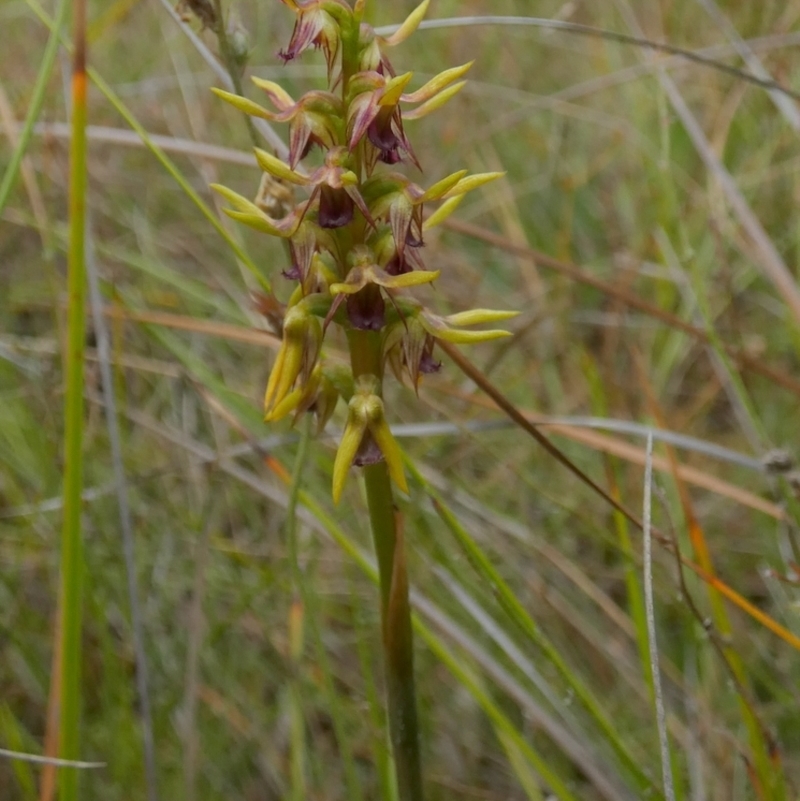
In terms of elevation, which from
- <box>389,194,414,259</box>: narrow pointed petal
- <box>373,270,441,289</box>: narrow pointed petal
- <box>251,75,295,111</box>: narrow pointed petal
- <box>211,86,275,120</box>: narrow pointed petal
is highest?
<box>251,75,295,111</box>: narrow pointed petal

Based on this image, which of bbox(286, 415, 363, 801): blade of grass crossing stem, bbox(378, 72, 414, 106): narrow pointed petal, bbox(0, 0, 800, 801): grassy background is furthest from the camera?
bbox(0, 0, 800, 801): grassy background

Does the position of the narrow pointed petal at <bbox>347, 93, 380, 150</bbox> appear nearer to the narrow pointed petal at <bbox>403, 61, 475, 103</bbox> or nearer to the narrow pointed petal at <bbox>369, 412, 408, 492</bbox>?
the narrow pointed petal at <bbox>403, 61, 475, 103</bbox>

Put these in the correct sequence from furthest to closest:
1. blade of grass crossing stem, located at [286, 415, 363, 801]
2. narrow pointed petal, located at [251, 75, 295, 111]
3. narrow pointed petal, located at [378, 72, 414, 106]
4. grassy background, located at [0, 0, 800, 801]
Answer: grassy background, located at [0, 0, 800, 801]
blade of grass crossing stem, located at [286, 415, 363, 801]
narrow pointed petal, located at [251, 75, 295, 111]
narrow pointed petal, located at [378, 72, 414, 106]

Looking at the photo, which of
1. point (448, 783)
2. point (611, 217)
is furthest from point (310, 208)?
point (611, 217)

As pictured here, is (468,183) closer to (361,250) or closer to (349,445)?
(361,250)

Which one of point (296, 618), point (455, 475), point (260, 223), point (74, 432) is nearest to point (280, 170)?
point (260, 223)

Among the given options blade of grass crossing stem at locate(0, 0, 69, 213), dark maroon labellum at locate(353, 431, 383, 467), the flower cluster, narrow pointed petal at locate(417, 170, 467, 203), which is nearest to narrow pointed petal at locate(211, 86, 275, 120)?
the flower cluster

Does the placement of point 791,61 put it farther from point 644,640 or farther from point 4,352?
point 4,352

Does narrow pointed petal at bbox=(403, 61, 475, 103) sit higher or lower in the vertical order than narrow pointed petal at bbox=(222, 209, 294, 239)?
higher

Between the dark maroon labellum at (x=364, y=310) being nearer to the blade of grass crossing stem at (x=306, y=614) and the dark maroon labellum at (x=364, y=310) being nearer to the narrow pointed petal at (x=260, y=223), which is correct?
the narrow pointed petal at (x=260, y=223)
